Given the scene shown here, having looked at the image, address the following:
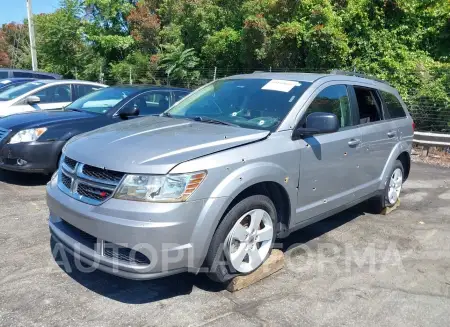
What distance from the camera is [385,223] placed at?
5453mm

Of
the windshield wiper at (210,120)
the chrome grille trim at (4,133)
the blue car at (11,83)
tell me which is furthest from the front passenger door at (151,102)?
the blue car at (11,83)

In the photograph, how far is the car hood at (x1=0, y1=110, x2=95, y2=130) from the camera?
20.1ft

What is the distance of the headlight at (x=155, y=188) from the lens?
3002mm

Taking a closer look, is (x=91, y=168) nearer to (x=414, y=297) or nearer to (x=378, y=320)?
(x=378, y=320)

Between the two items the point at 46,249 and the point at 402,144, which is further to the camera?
the point at 402,144

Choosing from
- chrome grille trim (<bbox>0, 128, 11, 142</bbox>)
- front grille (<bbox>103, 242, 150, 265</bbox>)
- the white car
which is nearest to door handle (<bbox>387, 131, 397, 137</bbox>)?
front grille (<bbox>103, 242, 150, 265</bbox>)

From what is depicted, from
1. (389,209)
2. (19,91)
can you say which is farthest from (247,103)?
(19,91)

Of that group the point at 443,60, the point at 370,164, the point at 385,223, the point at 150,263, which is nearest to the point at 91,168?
Answer: the point at 150,263

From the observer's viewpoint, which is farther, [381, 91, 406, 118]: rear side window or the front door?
[381, 91, 406, 118]: rear side window

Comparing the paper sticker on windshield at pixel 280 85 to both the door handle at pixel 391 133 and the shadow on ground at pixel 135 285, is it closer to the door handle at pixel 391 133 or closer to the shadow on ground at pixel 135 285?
the door handle at pixel 391 133

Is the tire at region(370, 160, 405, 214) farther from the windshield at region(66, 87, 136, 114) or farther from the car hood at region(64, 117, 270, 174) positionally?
the windshield at region(66, 87, 136, 114)

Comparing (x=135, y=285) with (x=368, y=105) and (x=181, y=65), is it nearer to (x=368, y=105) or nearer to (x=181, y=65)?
(x=368, y=105)

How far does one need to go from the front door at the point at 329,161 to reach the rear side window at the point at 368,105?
28cm

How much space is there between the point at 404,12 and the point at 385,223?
1188 centimetres
